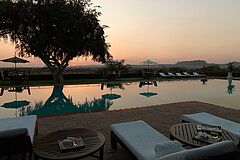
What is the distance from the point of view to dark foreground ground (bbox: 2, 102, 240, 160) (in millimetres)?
4797

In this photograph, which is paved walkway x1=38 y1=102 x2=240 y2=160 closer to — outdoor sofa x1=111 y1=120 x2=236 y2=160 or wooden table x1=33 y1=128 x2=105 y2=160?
outdoor sofa x1=111 y1=120 x2=236 y2=160

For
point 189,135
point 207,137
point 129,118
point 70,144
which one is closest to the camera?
point 70,144

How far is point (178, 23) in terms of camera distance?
1395 centimetres

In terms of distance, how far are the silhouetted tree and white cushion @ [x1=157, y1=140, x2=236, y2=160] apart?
14195 millimetres

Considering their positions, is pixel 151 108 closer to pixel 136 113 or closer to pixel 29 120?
pixel 136 113

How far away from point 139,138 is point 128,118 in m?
2.68

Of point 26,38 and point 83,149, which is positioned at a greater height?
point 26,38

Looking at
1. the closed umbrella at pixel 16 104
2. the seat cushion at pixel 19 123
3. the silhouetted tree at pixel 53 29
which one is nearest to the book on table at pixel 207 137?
the seat cushion at pixel 19 123

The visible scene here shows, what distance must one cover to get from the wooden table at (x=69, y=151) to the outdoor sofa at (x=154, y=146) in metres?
0.42

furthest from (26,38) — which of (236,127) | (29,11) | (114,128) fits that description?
(236,127)

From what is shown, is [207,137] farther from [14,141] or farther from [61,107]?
[61,107]

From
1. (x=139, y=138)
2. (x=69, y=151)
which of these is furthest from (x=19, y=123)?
(x=139, y=138)

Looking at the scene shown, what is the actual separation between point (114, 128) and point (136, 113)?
281 cm

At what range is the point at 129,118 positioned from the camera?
561 centimetres
